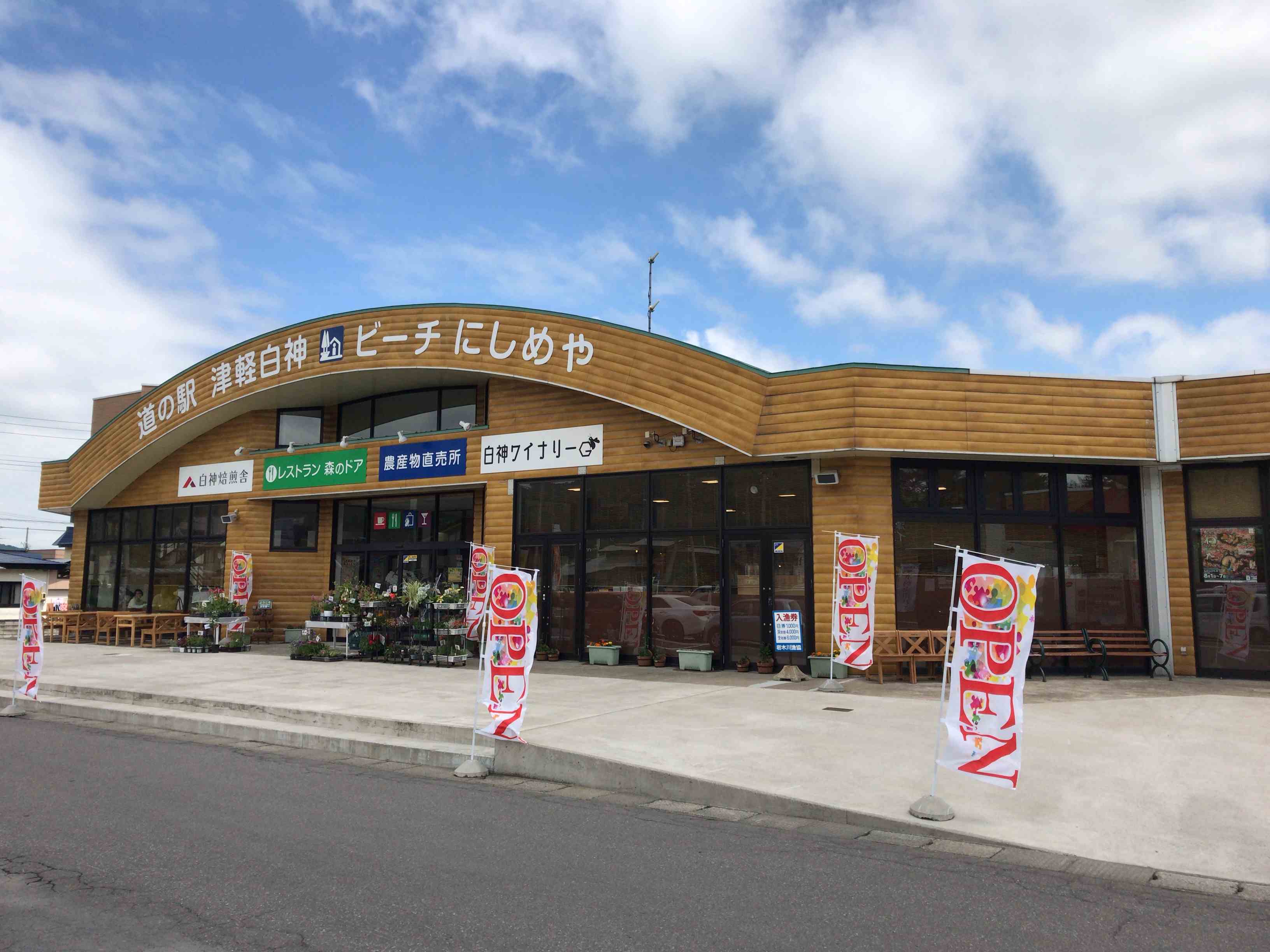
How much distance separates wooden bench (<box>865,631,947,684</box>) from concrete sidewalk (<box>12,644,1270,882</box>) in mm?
354

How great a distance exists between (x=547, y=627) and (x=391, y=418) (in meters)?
6.26

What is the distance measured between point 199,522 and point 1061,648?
1927cm

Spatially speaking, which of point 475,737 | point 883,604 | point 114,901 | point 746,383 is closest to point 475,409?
point 746,383

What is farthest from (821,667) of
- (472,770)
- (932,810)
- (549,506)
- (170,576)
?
(170,576)

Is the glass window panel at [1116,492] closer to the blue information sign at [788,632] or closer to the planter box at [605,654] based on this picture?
the blue information sign at [788,632]

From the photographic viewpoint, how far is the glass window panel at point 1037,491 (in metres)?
14.1

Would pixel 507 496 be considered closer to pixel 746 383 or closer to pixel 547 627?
pixel 547 627

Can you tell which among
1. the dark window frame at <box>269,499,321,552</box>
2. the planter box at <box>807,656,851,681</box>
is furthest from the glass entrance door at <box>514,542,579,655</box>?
the dark window frame at <box>269,499,321,552</box>

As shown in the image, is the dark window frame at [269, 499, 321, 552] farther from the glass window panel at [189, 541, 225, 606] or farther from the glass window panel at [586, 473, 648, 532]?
the glass window panel at [586, 473, 648, 532]

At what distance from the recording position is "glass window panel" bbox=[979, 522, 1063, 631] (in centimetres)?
1398

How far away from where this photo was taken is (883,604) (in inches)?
534

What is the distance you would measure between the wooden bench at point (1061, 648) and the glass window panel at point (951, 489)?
7.37 ft

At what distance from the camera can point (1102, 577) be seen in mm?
14070

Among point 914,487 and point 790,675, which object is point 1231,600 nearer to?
point 914,487
